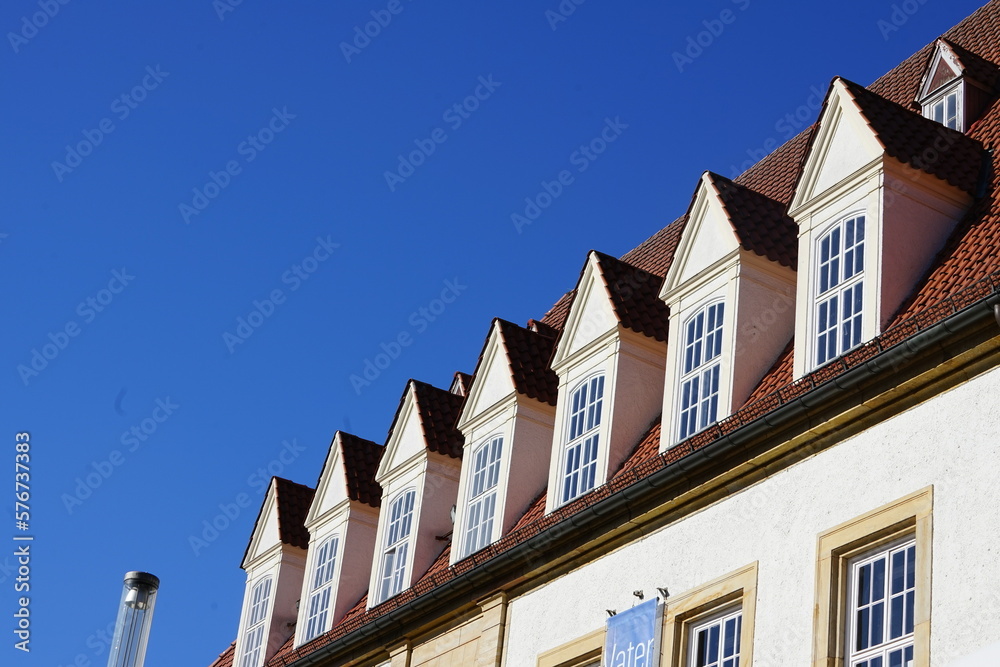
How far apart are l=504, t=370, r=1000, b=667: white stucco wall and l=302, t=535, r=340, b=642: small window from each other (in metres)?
7.63

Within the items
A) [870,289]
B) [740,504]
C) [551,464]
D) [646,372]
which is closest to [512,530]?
[551,464]

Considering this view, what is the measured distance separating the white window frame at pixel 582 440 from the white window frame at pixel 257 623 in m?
8.87

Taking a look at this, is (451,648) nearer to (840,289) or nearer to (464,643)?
(464,643)

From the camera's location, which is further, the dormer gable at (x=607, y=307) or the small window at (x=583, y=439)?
the dormer gable at (x=607, y=307)

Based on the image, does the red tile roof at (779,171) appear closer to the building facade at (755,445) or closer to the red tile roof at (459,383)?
the building facade at (755,445)

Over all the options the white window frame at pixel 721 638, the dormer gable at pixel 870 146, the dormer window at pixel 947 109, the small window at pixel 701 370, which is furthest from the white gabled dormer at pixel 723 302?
the white window frame at pixel 721 638

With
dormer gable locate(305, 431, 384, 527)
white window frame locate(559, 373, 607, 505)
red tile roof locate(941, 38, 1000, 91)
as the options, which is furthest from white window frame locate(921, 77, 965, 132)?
dormer gable locate(305, 431, 384, 527)

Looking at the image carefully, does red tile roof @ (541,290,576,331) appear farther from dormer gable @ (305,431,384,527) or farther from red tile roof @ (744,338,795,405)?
Answer: red tile roof @ (744,338,795,405)

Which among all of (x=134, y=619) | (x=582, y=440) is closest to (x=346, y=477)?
(x=582, y=440)

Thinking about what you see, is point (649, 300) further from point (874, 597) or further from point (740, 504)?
point (874, 597)

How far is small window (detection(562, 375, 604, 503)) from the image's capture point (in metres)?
19.6

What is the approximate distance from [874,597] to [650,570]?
3.36m

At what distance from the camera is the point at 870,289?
15.8 metres

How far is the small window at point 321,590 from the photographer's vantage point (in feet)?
82.2
